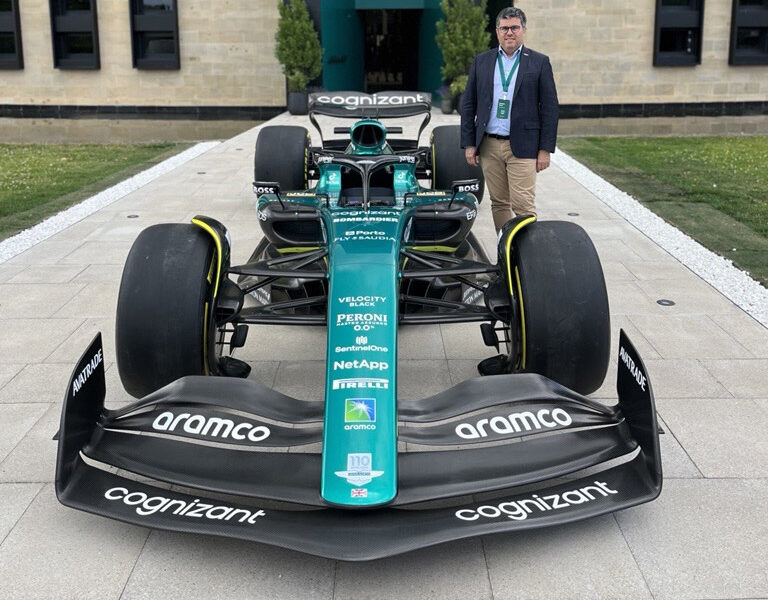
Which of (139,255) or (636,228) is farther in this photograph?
(636,228)

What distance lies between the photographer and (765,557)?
9.10ft

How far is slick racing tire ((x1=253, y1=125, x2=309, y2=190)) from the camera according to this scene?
743 cm

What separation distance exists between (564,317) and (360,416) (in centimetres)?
107

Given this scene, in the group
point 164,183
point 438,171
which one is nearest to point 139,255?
point 438,171

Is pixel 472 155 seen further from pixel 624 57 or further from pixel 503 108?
pixel 624 57

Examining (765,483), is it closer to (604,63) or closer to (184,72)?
(604,63)

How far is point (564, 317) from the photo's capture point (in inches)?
139

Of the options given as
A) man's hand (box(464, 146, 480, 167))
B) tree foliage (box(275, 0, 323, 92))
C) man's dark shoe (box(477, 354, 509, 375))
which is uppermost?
tree foliage (box(275, 0, 323, 92))

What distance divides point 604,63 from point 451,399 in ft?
48.5

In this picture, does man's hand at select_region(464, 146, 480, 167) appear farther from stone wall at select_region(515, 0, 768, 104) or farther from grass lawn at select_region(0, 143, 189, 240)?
stone wall at select_region(515, 0, 768, 104)

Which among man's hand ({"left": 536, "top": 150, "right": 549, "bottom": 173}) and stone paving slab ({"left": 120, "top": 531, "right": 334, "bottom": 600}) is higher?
man's hand ({"left": 536, "top": 150, "right": 549, "bottom": 173})

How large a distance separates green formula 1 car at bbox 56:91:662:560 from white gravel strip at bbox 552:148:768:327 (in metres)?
2.10

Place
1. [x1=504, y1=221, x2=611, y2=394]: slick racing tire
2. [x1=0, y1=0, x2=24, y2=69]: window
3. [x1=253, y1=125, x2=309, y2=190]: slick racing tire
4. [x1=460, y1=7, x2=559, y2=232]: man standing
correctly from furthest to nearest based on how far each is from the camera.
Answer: [x1=0, y1=0, x2=24, y2=69]: window < [x1=253, y1=125, x2=309, y2=190]: slick racing tire < [x1=460, y1=7, x2=559, y2=232]: man standing < [x1=504, y1=221, x2=611, y2=394]: slick racing tire

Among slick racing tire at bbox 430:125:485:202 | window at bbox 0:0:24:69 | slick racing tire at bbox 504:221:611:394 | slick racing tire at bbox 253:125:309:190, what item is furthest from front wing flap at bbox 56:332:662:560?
window at bbox 0:0:24:69
